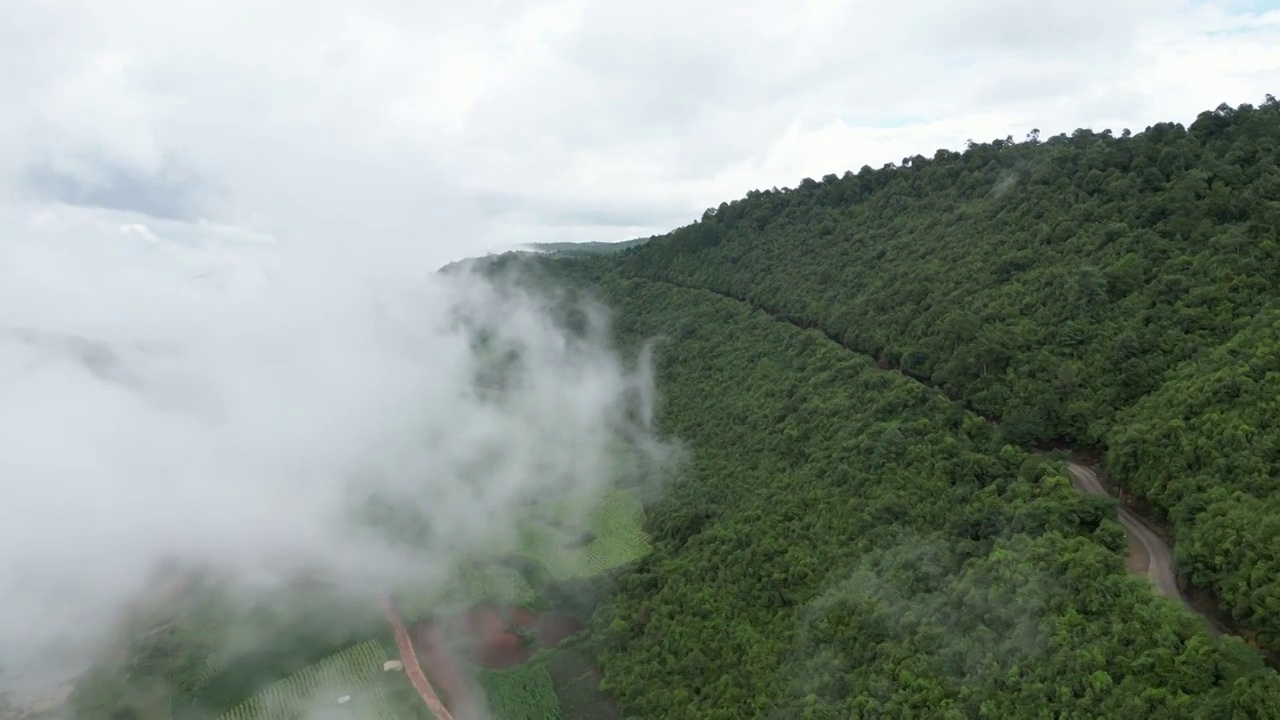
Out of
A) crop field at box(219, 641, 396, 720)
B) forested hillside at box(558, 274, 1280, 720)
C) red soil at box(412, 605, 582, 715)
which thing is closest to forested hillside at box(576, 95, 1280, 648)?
forested hillside at box(558, 274, 1280, 720)

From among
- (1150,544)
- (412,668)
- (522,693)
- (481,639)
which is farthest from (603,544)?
(1150,544)

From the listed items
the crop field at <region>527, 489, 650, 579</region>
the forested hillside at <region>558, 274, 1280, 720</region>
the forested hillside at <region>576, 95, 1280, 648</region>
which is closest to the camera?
the forested hillside at <region>558, 274, 1280, 720</region>

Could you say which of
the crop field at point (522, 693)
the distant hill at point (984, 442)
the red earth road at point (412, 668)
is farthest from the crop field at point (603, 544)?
the red earth road at point (412, 668)

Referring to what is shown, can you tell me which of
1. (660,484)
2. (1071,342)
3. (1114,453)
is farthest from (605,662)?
(1071,342)

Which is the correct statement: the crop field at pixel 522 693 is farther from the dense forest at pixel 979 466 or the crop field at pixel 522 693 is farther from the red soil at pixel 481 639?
the dense forest at pixel 979 466

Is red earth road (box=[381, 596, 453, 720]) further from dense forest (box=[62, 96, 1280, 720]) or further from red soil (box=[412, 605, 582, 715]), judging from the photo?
dense forest (box=[62, 96, 1280, 720])

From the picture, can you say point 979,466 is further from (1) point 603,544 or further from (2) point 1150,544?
(1) point 603,544
